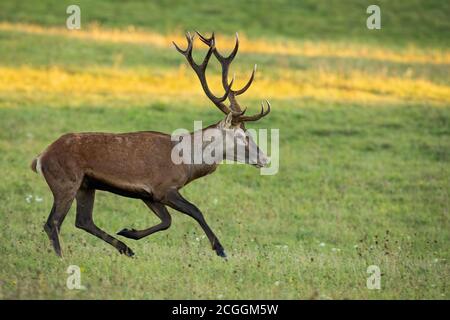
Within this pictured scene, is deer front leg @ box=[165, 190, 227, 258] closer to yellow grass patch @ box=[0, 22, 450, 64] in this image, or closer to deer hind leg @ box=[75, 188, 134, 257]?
deer hind leg @ box=[75, 188, 134, 257]

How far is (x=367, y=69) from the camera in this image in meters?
26.1

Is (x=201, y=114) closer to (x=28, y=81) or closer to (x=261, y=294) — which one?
(x=28, y=81)

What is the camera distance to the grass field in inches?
371

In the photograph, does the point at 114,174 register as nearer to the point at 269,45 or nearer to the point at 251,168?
the point at 251,168

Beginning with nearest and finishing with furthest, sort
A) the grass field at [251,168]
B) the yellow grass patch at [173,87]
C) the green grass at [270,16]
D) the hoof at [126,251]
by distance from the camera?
the grass field at [251,168]
the hoof at [126,251]
the yellow grass patch at [173,87]
the green grass at [270,16]

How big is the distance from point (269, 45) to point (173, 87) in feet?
24.6

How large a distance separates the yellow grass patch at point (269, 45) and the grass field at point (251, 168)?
0.10 metres

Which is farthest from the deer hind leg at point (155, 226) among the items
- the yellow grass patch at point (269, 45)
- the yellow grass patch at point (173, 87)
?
the yellow grass patch at point (269, 45)

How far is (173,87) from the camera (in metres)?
23.2

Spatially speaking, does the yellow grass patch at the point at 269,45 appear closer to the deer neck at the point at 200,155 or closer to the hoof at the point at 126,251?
the deer neck at the point at 200,155

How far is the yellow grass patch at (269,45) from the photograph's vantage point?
93.6ft

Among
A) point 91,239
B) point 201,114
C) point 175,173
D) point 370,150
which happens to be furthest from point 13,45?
point 175,173

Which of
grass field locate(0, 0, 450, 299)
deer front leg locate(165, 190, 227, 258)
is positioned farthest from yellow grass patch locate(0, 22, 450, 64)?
deer front leg locate(165, 190, 227, 258)

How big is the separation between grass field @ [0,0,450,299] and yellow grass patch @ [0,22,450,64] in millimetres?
102
